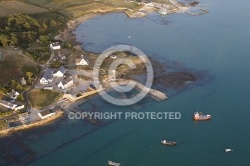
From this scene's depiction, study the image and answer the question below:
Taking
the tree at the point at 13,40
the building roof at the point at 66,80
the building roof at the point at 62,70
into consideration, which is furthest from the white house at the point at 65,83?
the tree at the point at 13,40

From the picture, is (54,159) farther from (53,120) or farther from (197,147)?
(197,147)

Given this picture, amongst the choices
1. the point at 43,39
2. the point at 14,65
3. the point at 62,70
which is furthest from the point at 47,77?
the point at 43,39

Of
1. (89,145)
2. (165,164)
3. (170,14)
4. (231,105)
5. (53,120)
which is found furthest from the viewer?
(170,14)

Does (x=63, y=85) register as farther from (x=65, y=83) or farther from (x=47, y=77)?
(x=47, y=77)

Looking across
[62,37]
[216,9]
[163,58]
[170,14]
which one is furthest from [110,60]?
[216,9]

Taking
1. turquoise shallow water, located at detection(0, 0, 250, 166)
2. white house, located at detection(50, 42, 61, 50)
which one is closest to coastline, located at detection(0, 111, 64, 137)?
turquoise shallow water, located at detection(0, 0, 250, 166)

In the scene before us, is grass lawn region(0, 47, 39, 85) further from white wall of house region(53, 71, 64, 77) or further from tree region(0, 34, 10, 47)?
white wall of house region(53, 71, 64, 77)
